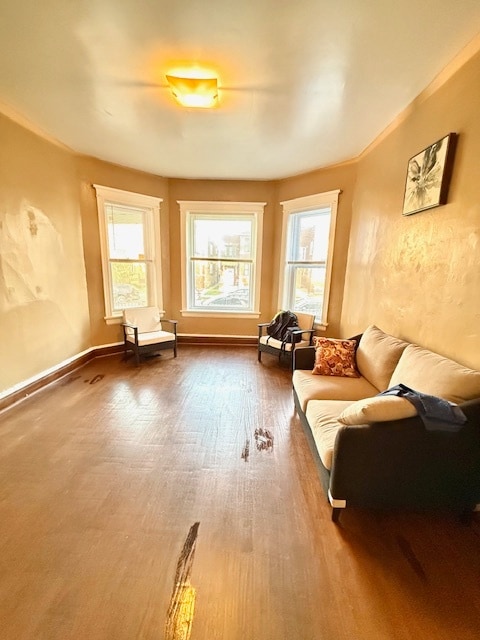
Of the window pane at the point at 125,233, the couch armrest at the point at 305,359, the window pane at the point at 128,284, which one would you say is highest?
the window pane at the point at 125,233

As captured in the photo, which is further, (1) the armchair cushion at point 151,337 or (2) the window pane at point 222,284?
(2) the window pane at point 222,284

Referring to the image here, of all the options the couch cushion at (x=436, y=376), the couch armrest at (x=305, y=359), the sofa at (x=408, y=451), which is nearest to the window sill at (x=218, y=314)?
the couch armrest at (x=305, y=359)

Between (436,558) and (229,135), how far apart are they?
3637 mm

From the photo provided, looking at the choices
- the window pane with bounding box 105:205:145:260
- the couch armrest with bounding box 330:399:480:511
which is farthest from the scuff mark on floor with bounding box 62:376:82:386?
the couch armrest with bounding box 330:399:480:511

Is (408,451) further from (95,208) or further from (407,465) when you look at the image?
(95,208)

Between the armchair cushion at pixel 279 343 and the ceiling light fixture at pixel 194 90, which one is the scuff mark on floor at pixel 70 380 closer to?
the armchair cushion at pixel 279 343

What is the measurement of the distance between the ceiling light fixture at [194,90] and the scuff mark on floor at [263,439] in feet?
9.11

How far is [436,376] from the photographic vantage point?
1599mm

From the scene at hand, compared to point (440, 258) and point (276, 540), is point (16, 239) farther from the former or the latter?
point (440, 258)

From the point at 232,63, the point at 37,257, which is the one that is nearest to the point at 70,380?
the point at 37,257

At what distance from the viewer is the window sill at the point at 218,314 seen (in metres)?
4.82

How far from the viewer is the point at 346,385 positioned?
2250 mm

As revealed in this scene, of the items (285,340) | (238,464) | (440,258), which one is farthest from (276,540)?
(285,340)

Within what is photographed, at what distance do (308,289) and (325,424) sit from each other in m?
2.88
